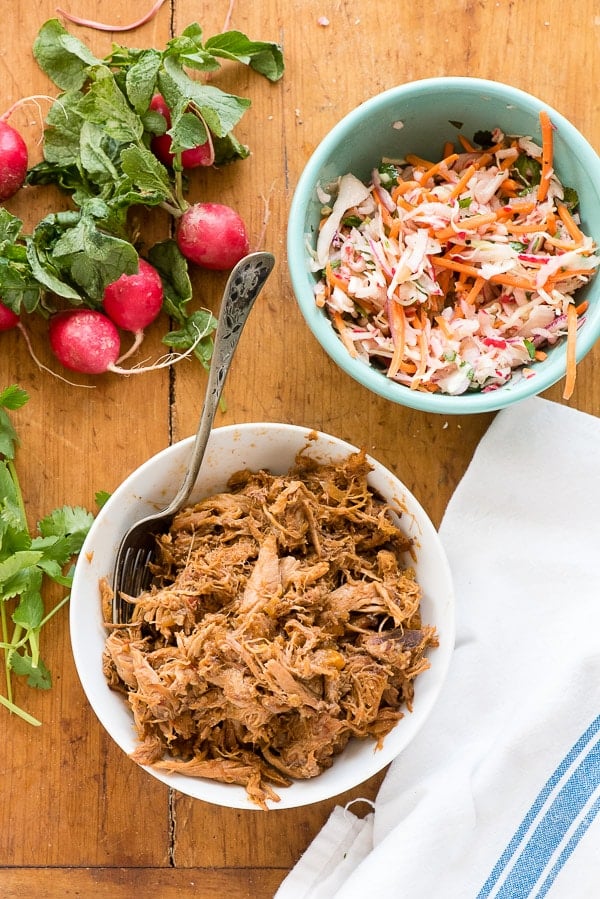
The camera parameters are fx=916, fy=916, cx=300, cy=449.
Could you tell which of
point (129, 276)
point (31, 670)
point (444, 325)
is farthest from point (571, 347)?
point (31, 670)

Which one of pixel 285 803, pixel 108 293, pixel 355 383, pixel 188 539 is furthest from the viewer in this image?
pixel 355 383

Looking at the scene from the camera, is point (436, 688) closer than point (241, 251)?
Yes

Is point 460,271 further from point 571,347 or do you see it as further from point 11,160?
point 11,160

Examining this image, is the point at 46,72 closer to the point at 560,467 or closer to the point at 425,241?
the point at 425,241

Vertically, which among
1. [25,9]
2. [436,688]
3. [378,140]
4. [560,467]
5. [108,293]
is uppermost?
[25,9]

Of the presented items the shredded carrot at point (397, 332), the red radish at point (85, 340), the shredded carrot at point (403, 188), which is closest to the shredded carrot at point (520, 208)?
the shredded carrot at point (403, 188)

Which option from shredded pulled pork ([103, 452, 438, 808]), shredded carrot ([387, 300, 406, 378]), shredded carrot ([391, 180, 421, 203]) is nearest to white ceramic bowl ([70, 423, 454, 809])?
shredded pulled pork ([103, 452, 438, 808])

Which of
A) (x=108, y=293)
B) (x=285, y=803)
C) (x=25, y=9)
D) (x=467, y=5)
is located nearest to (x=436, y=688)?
(x=285, y=803)
